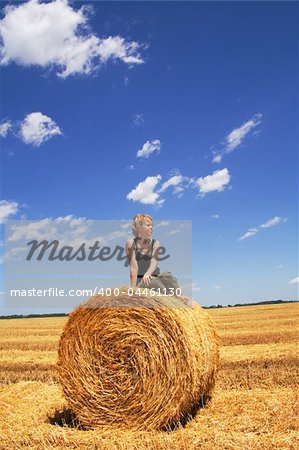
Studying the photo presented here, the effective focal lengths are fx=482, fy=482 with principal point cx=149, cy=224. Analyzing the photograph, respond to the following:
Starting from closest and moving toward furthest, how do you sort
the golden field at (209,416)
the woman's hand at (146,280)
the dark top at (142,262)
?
the golden field at (209,416) → the woman's hand at (146,280) → the dark top at (142,262)

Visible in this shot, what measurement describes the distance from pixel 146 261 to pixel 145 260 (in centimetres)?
2

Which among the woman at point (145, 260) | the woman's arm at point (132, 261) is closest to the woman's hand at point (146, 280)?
the woman at point (145, 260)

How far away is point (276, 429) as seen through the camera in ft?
16.4

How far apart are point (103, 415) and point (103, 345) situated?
816 mm

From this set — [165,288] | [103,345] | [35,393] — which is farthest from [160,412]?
[35,393]

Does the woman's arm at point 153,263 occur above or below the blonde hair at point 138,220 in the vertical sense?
below

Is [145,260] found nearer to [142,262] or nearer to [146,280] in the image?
[142,262]

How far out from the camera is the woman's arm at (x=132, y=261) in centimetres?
603

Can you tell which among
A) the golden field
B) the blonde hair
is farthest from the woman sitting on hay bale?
the golden field

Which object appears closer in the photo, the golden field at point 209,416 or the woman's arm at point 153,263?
the golden field at point 209,416

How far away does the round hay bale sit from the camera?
550 cm

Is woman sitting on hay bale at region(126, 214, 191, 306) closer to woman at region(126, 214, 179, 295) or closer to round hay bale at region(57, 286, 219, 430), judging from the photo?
woman at region(126, 214, 179, 295)

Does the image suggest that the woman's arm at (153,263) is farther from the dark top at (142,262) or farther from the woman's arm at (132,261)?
the woman's arm at (132,261)

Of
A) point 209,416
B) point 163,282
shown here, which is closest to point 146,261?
point 163,282
